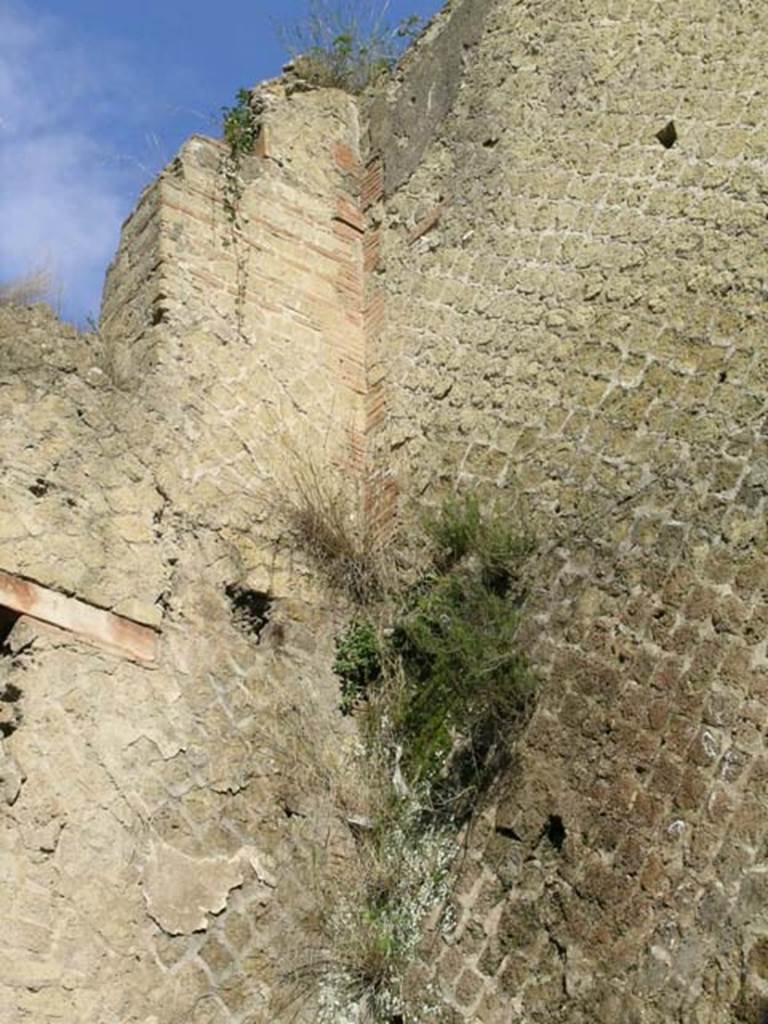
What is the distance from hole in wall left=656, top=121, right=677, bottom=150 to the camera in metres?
7.01

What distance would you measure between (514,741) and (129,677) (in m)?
1.63

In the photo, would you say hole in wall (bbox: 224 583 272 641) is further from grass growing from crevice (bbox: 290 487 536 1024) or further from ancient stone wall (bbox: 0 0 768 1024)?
grass growing from crevice (bbox: 290 487 536 1024)

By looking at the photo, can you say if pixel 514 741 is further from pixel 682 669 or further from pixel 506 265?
pixel 506 265

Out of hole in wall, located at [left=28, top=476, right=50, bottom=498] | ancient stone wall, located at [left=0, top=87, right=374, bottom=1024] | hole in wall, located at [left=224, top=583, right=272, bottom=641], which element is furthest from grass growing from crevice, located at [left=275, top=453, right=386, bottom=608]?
hole in wall, located at [left=28, top=476, right=50, bottom=498]

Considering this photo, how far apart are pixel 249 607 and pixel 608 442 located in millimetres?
1802

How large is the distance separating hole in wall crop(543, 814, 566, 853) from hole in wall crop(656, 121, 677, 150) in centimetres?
328

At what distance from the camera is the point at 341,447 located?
7.67m

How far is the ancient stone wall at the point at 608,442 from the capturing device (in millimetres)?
5312

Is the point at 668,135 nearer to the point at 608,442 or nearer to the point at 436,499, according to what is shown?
the point at 608,442

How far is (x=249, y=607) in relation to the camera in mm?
6727

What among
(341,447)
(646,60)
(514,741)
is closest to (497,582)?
(514,741)

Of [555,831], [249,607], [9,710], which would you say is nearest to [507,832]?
[555,831]

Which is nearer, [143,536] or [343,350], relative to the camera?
[143,536]

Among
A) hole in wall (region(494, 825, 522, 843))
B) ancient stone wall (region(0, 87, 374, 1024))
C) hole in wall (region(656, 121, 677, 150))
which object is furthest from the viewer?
hole in wall (region(656, 121, 677, 150))
